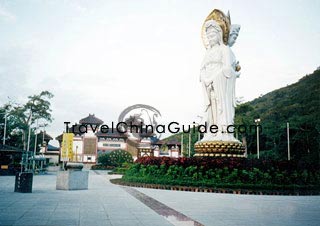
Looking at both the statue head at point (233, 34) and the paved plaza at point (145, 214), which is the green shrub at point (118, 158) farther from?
the paved plaza at point (145, 214)

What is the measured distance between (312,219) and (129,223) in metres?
3.39

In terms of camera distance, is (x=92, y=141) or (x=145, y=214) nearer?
(x=145, y=214)

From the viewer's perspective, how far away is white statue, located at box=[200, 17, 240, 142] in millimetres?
14781

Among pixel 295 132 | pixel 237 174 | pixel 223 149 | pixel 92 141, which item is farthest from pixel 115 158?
pixel 237 174

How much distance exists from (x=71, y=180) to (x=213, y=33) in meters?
9.28

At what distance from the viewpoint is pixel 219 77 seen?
14875 millimetres

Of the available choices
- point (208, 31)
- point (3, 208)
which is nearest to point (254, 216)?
point (3, 208)

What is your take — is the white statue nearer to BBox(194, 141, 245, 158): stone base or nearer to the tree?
BBox(194, 141, 245, 158): stone base

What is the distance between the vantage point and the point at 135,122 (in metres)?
46.2

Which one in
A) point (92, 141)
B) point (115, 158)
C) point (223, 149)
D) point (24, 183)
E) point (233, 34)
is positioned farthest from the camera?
point (92, 141)

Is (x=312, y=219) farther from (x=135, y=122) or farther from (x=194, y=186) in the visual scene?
(x=135, y=122)

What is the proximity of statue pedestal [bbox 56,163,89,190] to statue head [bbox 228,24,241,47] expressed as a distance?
30.8 feet

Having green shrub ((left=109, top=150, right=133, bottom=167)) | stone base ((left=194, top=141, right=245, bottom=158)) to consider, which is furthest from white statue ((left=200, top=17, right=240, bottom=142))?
green shrub ((left=109, top=150, right=133, bottom=167))

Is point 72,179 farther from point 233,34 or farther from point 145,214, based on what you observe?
point 233,34
